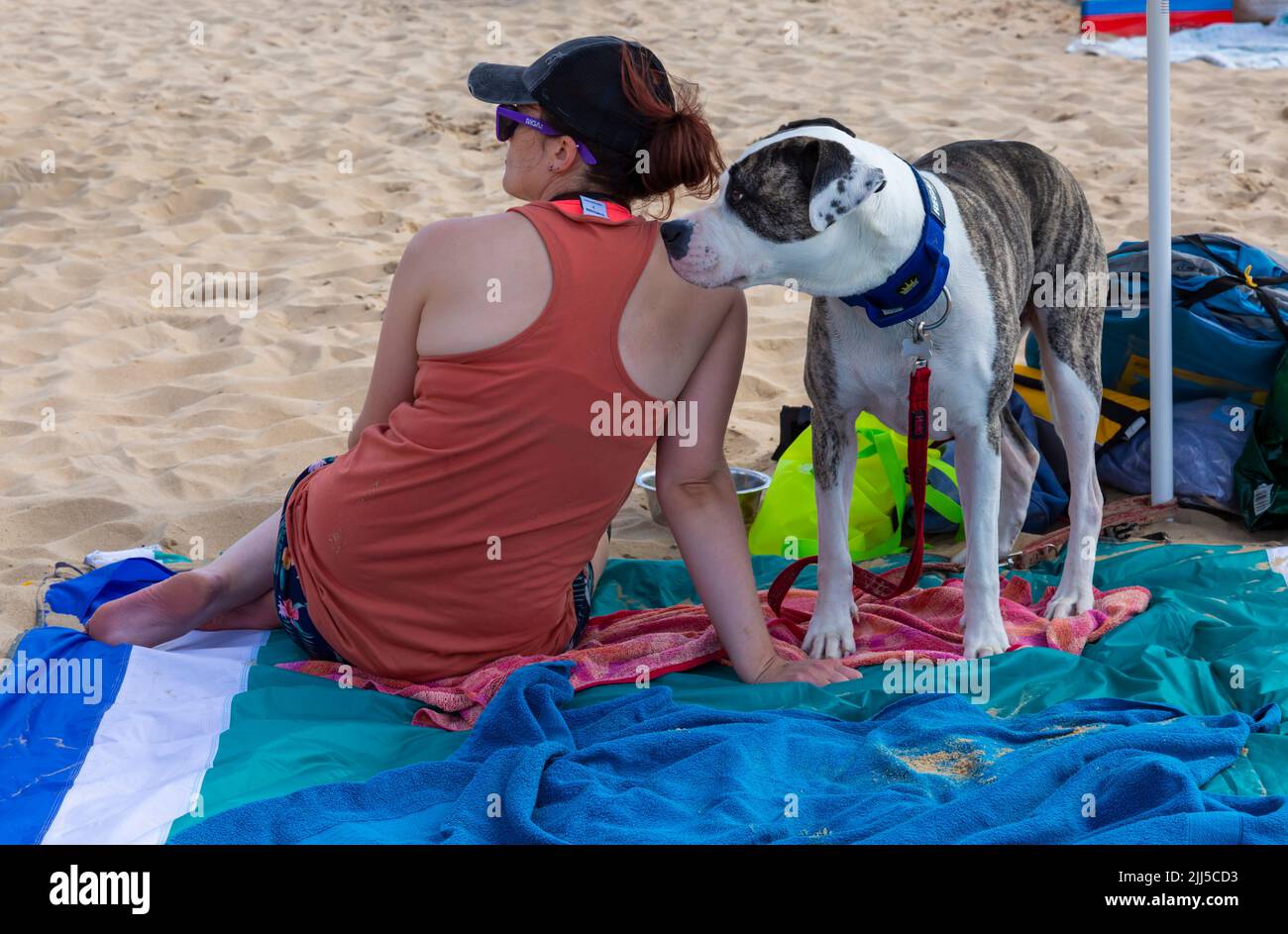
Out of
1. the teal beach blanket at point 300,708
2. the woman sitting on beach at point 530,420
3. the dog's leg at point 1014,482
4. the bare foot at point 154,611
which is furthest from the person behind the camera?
the dog's leg at point 1014,482

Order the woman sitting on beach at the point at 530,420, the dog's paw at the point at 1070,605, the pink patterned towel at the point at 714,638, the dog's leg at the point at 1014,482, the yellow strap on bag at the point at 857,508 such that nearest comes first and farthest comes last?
1. the woman sitting on beach at the point at 530,420
2. the pink patterned towel at the point at 714,638
3. the dog's paw at the point at 1070,605
4. the dog's leg at the point at 1014,482
5. the yellow strap on bag at the point at 857,508

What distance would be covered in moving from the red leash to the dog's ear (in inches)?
21.1

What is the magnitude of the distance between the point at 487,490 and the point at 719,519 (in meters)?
0.56

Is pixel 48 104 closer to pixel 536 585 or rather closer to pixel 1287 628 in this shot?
pixel 536 585

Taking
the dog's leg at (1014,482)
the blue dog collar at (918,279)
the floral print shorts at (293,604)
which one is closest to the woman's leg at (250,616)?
the floral print shorts at (293,604)

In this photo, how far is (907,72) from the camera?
913 centimetres

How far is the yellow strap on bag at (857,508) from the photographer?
4.09 m

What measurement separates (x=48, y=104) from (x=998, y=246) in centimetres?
744

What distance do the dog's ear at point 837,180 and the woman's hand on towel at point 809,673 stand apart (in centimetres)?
105

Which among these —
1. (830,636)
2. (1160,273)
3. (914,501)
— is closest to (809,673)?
(830,636)

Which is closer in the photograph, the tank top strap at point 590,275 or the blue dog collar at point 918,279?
the tank top strap at point 590,275

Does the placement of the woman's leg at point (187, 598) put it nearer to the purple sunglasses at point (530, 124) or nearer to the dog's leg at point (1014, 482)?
the purple sunglasses at point (530, 124)
